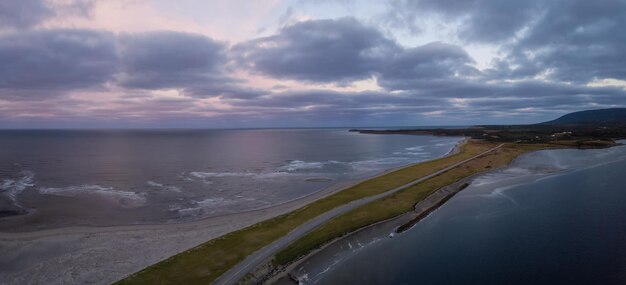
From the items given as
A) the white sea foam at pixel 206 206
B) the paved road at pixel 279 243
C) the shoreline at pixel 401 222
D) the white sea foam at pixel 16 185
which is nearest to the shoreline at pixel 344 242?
the shoreline at pixel 401 222

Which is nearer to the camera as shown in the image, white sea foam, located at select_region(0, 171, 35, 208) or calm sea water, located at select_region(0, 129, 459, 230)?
Result: calm sea water, located at select_region(0, 129, 459, 230)

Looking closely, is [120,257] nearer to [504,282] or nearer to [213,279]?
[213,279]

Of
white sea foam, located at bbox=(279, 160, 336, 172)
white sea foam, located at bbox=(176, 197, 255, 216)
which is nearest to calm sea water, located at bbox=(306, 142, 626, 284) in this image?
white sea foam, located at bbox=(176, 197, 255, 216)

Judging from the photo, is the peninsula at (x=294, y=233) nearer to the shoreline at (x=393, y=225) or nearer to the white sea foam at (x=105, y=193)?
the shoreline at (x=393, y=225)

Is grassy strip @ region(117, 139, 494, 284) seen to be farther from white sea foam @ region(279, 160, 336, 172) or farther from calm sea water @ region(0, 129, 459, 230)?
white sea foam @ region(279, 160, 336, 172)

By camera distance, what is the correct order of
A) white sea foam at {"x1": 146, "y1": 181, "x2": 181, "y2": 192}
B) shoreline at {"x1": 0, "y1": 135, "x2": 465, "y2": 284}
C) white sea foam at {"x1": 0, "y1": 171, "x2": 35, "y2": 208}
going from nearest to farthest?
1. shoreline at {"x1": 0, "y1": 135, "x2": 465, "y2": 284}
2. white sea foam at {"x1": 0, "y1": 171, "x2": 35, "y2": 208}
3. white sea foam at {"x1": 146, "y1": 181, "x2": 181, "y2": 192}

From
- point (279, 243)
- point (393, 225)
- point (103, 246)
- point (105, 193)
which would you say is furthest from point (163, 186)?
point (393, 225)

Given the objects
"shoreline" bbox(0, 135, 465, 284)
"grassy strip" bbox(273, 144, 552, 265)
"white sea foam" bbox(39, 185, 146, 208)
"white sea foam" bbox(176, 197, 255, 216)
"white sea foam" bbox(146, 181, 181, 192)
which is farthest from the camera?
"white sea foam" bbox(146, 181, 181, 192)

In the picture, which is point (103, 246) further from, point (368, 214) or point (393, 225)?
point (393, 225)
